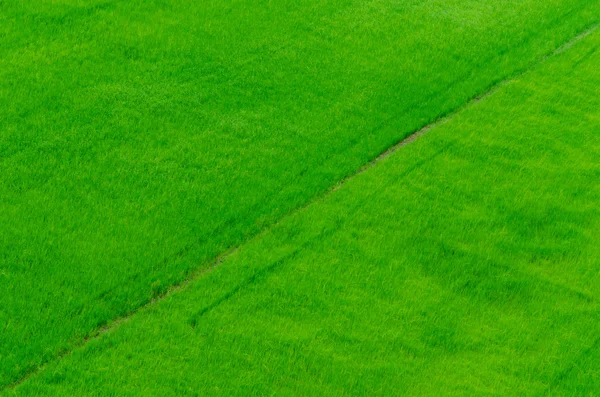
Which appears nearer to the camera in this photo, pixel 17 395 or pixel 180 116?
pixel 17 395

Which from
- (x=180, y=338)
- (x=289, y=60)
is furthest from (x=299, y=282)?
(x=289, y=60)

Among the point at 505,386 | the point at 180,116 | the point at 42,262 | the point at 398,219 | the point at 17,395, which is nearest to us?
the point at 17,395

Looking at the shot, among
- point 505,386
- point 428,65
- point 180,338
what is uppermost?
point 428,65

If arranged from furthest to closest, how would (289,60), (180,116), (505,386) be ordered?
1. (289,60)
2. (180,116)
3. (505,386)

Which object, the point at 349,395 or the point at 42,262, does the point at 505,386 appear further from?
the point at 42,262

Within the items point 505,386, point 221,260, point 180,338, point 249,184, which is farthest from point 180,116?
point 505,386

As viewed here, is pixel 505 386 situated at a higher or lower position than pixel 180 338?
lower

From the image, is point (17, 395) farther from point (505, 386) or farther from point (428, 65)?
point (428, 65)
